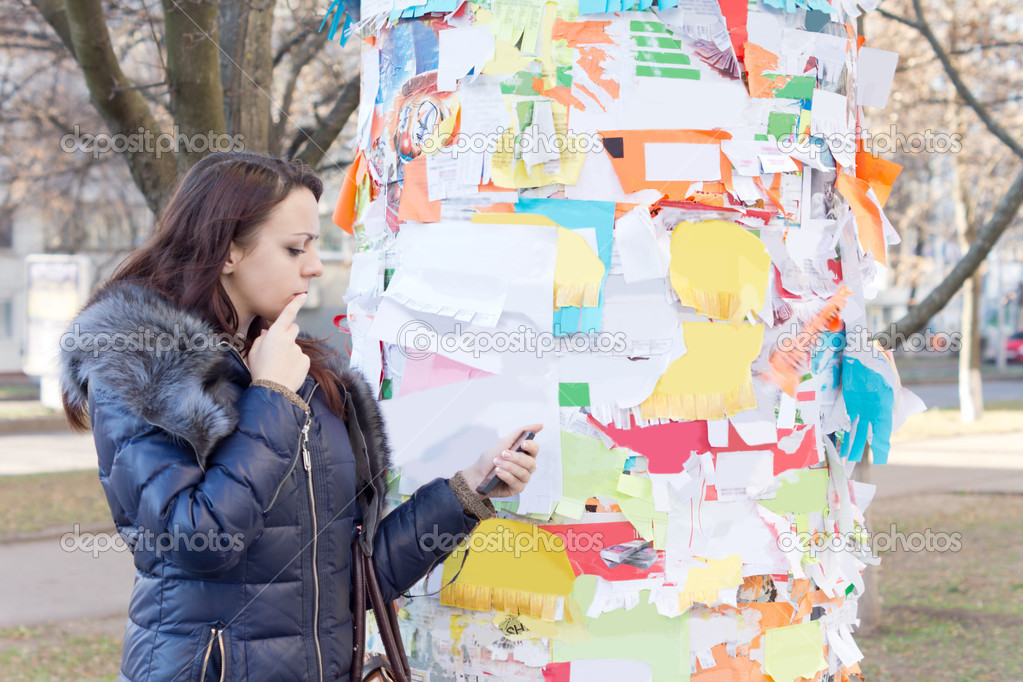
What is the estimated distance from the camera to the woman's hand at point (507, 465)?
1887 millimetres

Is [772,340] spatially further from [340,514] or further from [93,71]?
[93,71]

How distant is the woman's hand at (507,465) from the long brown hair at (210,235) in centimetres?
31

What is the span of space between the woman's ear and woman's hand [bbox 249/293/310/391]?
159 mm

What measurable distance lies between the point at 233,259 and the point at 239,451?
443 mm

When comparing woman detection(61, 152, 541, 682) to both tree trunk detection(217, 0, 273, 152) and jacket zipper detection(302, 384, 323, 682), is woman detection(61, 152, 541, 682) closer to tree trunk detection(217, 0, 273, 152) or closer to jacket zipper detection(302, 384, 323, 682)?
jacket zipper detection(302, 384, 323, 682)

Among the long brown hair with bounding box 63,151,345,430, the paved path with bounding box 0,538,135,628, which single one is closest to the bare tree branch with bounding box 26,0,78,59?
the long brown hair with bounding box 63,151,345,430

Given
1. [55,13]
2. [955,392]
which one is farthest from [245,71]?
[955,392]

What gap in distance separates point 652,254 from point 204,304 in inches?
35.1

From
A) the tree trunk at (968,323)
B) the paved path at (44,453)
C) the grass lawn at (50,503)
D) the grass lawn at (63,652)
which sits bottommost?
the paved path at (44,453)

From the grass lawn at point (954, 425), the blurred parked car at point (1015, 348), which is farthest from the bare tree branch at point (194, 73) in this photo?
the blurred parked car at point (1015, 348)

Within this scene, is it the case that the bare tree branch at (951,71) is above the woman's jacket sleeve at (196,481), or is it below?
above

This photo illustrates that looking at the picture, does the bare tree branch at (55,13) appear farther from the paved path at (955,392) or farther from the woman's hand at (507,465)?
the paved path at (955,392)

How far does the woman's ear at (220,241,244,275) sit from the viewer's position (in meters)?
1.97

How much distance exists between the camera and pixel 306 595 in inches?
72.1
